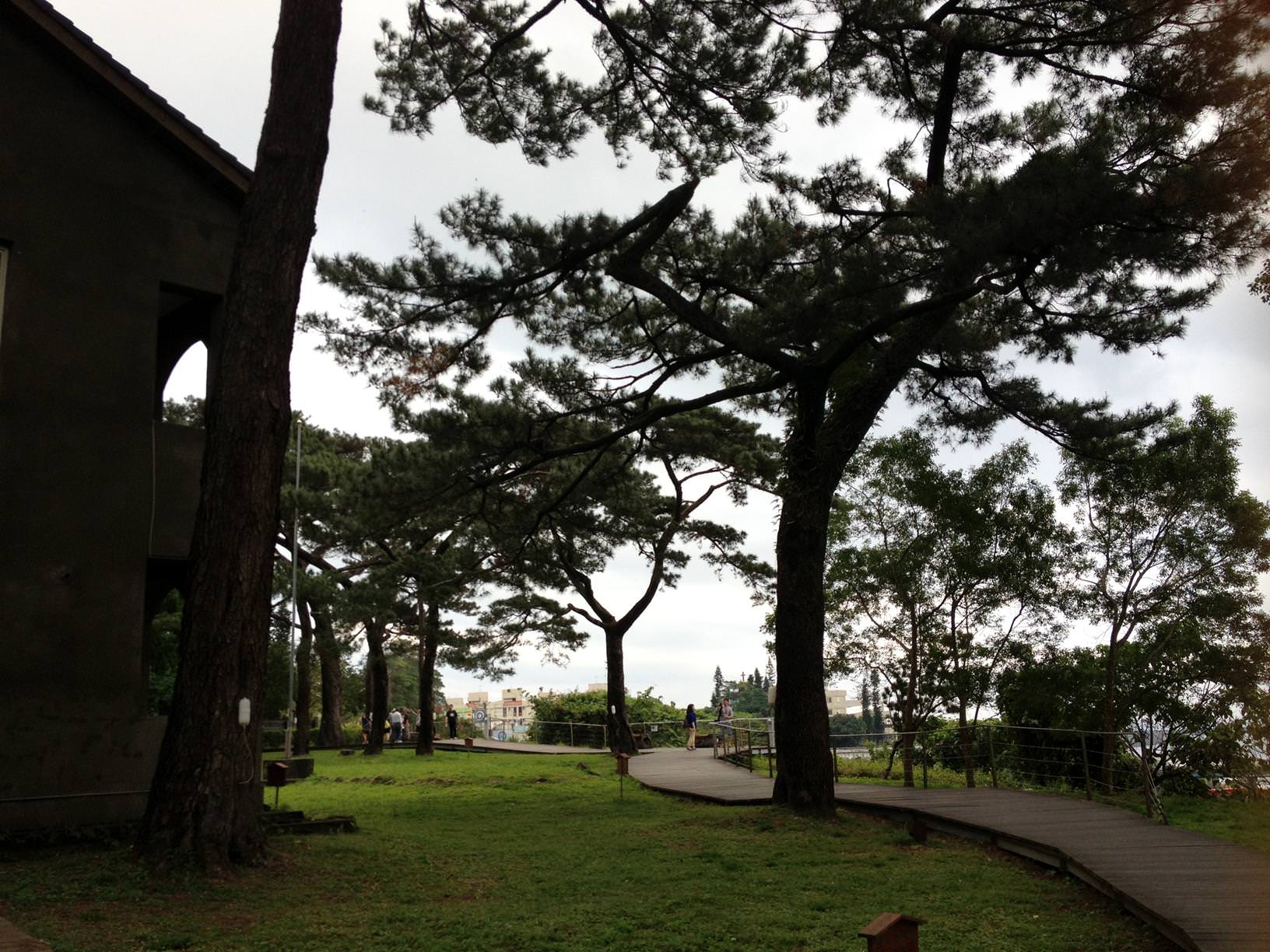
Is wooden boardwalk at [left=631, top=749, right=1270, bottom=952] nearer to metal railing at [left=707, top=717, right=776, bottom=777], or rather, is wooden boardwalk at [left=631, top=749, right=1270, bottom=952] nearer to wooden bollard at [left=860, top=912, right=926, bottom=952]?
wooden bollard at [left=860, top=912, right=926, bottom=952]

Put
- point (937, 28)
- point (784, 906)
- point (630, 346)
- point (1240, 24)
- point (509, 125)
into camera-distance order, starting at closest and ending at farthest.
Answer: point (784, 906), point (1240, 24), point (937, 28), point (509, 125), point (630, 346)

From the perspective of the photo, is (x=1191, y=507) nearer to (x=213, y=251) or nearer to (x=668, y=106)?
(x=668, y=106)

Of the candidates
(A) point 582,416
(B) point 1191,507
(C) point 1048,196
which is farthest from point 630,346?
(B) point 1191,507

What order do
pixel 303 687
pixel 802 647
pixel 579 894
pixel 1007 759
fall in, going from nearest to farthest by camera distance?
1. pixel 579 894
2. pixel 802 647
3. pixel 1007 759
4. pixel 303 687

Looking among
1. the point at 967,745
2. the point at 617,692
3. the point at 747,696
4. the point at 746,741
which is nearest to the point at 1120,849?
the point at 967,745

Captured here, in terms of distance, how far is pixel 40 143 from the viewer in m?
10.1

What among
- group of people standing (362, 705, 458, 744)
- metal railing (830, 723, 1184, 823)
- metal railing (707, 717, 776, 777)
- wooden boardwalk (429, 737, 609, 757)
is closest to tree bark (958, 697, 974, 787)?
metal railing (830, 723, 1184, 823)

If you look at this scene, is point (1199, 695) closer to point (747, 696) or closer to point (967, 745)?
point (967, 745)

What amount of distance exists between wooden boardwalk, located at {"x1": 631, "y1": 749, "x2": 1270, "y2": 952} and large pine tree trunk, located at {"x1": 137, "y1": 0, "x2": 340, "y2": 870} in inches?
256

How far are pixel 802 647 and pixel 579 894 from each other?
17.1 feet

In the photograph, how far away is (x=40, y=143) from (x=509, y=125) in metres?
4.94

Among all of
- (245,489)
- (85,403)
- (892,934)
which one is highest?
(85,403)

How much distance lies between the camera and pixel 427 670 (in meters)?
28.5

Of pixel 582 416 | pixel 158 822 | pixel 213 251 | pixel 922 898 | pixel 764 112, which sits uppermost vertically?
pixel 764 112
